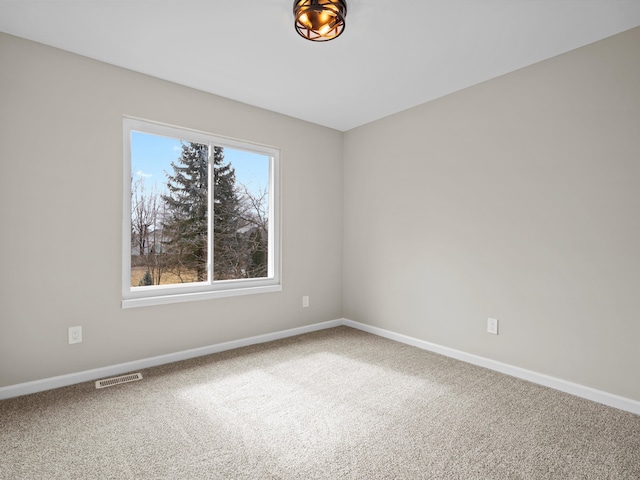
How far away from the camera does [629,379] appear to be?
2199mm

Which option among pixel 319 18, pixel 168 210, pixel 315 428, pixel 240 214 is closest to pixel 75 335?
pixel 168 210

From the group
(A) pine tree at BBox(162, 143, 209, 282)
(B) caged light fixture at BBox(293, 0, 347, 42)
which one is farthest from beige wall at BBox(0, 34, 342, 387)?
(B) caged light fixture at BBox(293, 0, 347, 42)

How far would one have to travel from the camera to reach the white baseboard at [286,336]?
2293 millimetres

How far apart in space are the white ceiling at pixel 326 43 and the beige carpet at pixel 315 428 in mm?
2423

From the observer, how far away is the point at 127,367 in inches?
108

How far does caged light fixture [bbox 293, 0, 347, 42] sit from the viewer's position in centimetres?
192

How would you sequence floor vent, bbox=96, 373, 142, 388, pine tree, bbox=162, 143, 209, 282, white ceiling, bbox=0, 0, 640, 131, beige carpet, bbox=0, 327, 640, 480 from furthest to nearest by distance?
pine tree, bbox=162, 143, 209, 282 < floor vent, bbox=96, 373, 142, 388 < white ceiling, bbox=0, 0, 640, 131 < beige carpet, bbox=0, 327, 640, 480

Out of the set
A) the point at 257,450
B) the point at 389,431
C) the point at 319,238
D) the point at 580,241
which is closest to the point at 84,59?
the point at 319,238

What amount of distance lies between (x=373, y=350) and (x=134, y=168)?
2.70m

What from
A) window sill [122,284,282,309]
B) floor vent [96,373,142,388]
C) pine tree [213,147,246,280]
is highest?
pine tree [213,147,246,280]

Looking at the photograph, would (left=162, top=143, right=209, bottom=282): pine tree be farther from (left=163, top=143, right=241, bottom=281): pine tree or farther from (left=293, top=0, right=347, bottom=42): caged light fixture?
(left=293, top=0, right=347, bottom=42): caged light fixture

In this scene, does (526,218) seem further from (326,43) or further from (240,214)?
(240,214)

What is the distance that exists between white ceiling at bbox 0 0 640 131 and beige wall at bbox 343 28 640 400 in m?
0.30

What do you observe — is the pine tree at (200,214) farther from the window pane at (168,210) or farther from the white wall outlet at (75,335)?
the white wall outlet at (75,335)
